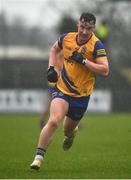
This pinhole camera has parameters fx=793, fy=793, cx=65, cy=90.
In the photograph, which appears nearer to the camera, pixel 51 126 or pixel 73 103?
pixel 51 126

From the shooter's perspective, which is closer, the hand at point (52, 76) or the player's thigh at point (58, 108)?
the player's thigh at point (58, 108)

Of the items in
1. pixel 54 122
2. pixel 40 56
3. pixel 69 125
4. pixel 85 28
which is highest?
pixel 85 28

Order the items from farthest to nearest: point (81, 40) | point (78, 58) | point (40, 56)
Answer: point (40, 56), point (81, 40), point (78, 58)

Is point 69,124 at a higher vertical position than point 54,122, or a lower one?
lower

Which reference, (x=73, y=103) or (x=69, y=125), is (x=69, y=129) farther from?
(x=73, y=103)

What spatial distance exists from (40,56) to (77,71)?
24.0 meters

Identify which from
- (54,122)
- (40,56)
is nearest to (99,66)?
(54,122)

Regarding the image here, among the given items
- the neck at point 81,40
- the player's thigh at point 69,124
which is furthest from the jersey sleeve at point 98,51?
the player's thigh at point 69,124

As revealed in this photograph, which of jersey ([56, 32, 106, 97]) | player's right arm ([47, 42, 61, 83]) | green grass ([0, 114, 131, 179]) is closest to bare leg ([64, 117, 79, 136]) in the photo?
green grass ([0, 114, 131, 179])

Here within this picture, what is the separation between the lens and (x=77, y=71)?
10.6 m

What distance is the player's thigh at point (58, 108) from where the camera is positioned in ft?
33.5

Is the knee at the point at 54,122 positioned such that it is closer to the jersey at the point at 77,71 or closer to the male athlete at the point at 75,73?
the male athlete at the point at 75,73

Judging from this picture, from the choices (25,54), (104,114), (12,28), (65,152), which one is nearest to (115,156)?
(65,152)

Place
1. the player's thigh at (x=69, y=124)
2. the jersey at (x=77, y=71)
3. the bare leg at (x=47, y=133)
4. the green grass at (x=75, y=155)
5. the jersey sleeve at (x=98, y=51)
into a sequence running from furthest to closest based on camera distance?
1. the player's thigh at (x=69, y=124)
2. the jersey at (x=77, y=71)
3. the jersey sleeve at (x=98, y=51)
4. the bare leg at (x=47, y=133)
5. the green grass at (x=75, y=155)
